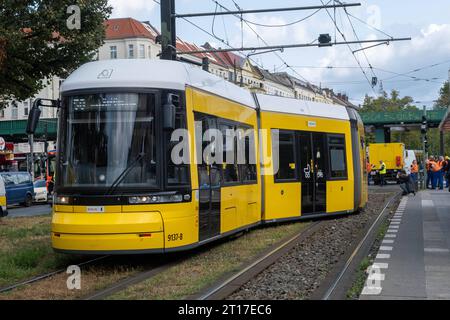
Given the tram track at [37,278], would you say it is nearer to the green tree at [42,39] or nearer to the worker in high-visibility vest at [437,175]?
the green tree at [42,39]

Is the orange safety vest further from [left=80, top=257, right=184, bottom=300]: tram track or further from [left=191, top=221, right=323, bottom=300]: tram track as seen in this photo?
[left=80, top=257, right=184, bottom=300]: tram track

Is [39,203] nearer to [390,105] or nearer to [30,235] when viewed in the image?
[30,235]

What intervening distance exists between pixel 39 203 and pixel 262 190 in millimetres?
23401

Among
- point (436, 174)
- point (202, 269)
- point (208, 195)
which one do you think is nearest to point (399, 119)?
point (436, 174)

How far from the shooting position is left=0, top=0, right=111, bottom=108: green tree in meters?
17.5

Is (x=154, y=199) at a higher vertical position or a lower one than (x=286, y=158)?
lower

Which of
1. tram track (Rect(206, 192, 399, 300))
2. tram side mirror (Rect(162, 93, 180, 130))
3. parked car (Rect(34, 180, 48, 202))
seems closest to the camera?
tram track (Rect(206, 192, 399, 300))

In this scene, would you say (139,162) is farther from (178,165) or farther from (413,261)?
(413,261)

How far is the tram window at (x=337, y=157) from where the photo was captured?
1659cm

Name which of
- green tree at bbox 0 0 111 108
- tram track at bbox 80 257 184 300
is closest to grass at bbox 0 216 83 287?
tram track at bbox 80 257 184 300

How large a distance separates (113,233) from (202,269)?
1.47m

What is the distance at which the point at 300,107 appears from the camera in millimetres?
15961

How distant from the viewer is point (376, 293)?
7555 millimetres

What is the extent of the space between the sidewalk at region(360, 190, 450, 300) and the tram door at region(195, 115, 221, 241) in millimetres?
2804
